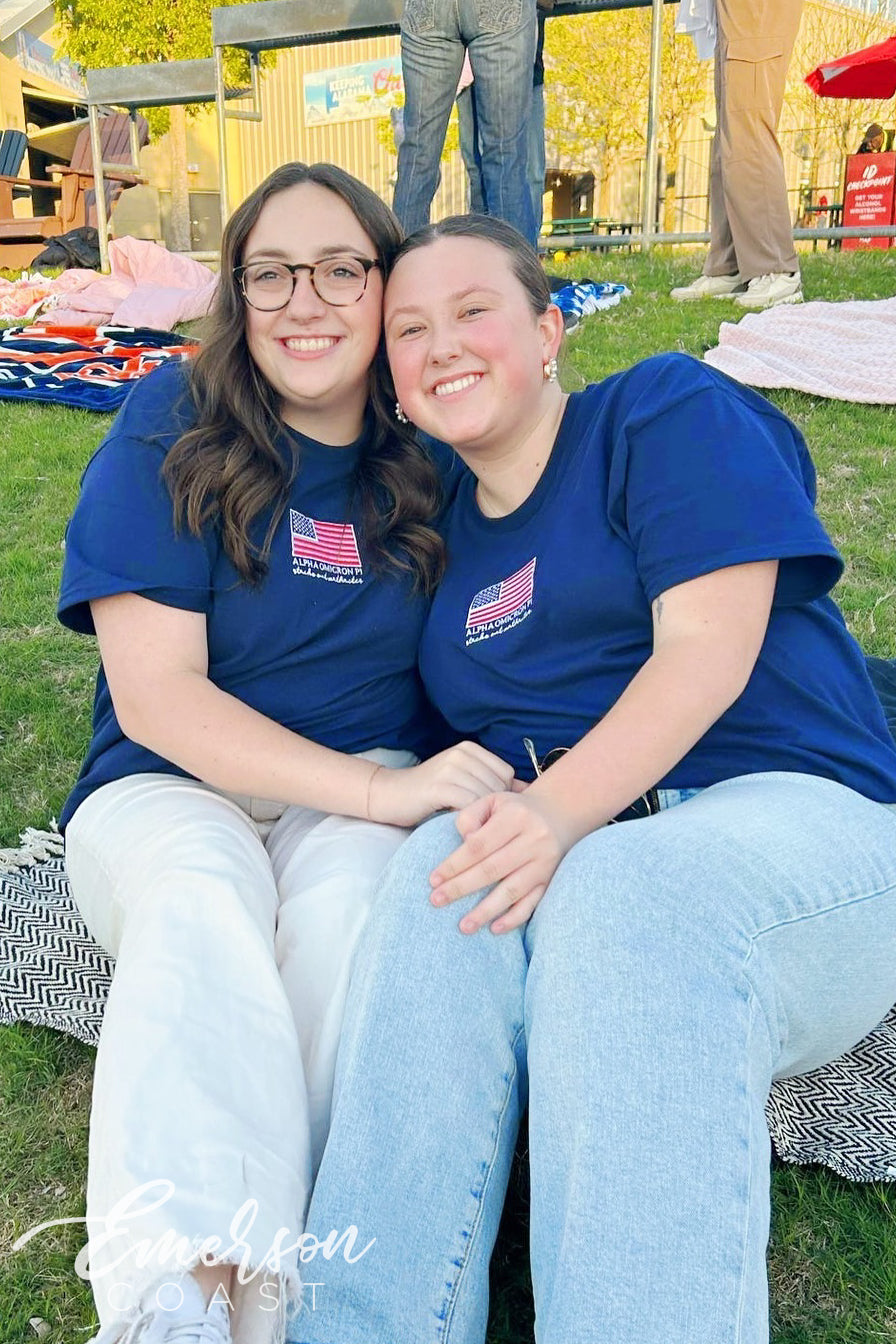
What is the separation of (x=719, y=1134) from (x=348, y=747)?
1.17m

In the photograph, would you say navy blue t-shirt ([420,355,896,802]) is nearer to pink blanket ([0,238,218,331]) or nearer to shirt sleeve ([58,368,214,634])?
shirt sleeve ([58,368,214,634])

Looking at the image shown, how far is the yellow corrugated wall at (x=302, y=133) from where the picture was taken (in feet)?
80.2

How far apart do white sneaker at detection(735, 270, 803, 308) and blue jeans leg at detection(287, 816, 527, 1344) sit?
5.51 meters

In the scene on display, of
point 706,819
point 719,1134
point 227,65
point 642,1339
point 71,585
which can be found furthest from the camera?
point 227,65

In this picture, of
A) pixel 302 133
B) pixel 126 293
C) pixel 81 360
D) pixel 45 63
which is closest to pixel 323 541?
pixel 81 360

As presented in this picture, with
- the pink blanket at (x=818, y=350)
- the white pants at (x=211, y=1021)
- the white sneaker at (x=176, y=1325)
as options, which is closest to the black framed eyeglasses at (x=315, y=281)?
the white pants at (x=211, y=1021)

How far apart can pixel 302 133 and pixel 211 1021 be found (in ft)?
87.2

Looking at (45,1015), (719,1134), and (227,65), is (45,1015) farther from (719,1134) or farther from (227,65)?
(227,65)

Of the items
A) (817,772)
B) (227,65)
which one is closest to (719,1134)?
(817,772)

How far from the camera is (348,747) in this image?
2334 mm

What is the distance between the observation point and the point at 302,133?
25.2 metres

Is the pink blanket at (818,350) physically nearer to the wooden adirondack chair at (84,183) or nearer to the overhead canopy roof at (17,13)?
the wooden adirondack chair at (84,183)

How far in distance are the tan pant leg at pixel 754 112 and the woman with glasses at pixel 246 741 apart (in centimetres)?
459

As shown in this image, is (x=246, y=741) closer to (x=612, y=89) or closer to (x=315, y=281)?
(x=315, y=281)
